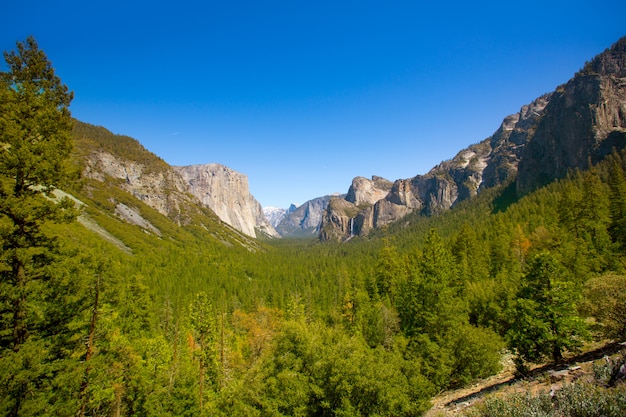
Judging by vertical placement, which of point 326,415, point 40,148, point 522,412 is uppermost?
point 40,148

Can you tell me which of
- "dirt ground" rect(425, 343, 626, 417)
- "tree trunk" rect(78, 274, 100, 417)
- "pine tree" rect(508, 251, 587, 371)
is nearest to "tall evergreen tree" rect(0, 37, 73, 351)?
"tree trunk" rect(78, 274, 100, 417)

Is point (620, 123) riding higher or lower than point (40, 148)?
higher

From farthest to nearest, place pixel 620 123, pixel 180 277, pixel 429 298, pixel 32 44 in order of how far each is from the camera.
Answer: pixel 620 123
pixel 180 277
pixel 429 298
pixel 32 44

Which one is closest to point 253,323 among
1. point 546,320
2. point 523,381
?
point 523,381

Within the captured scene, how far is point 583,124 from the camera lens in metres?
136

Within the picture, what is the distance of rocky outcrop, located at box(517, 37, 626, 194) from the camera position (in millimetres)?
126875

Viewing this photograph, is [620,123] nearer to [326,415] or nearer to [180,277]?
[326,415]

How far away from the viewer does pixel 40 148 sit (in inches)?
472

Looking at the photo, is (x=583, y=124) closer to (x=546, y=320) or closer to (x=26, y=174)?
(x=546, y=320)

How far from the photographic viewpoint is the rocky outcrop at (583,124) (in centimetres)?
12688

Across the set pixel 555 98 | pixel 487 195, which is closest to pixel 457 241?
pixel 487 195

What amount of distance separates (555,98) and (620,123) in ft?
176

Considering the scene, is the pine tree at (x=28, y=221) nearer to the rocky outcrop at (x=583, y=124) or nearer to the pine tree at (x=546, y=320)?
the pine tree at (x=546, y=320)

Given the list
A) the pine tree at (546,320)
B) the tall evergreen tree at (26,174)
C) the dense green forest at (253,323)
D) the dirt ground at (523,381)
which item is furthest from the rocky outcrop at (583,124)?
the tall evergreen tree at (26,174)
